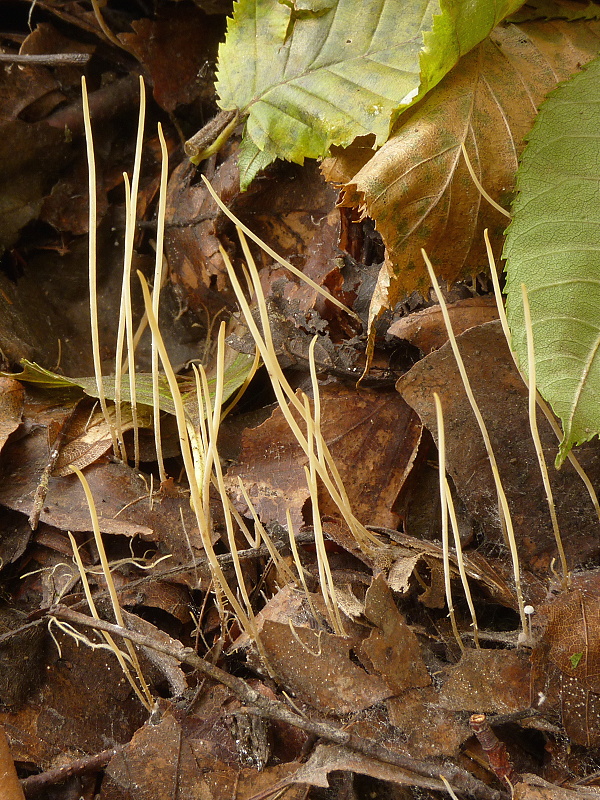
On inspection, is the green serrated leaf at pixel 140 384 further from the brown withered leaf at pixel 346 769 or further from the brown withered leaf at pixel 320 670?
the brown withered leaf at pixel 346 769

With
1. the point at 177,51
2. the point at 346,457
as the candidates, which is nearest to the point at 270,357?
the point at 346,457

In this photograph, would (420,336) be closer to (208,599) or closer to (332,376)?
(332,376)

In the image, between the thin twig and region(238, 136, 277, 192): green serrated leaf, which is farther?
region(238, 136, 277, 192): green serrated leaf

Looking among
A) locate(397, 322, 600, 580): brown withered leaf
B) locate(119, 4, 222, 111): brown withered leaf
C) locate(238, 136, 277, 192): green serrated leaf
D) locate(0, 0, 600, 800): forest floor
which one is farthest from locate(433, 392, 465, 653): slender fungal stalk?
locate(119, 4, 222, 111): brown withered leaf

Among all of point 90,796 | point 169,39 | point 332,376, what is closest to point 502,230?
point 332,376

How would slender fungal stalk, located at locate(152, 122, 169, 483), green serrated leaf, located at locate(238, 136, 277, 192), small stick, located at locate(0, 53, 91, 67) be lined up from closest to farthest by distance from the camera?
slender fungal stalk, located at locate(152, 122, 169, 483)
green serrated leaf, located at locate(238, 136, 277, 192)
small stick, located at locate(0, 53, 91, 67)

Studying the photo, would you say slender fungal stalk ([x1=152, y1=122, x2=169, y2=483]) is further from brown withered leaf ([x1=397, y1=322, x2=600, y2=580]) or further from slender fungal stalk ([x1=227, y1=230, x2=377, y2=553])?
brown withered leaf ([x1=397, y1=322, x2=600, y2=580])

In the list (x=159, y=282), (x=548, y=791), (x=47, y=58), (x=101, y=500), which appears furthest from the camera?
(x=47, y=58)

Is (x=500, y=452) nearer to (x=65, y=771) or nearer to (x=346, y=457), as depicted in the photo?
(x=346, y=457)
